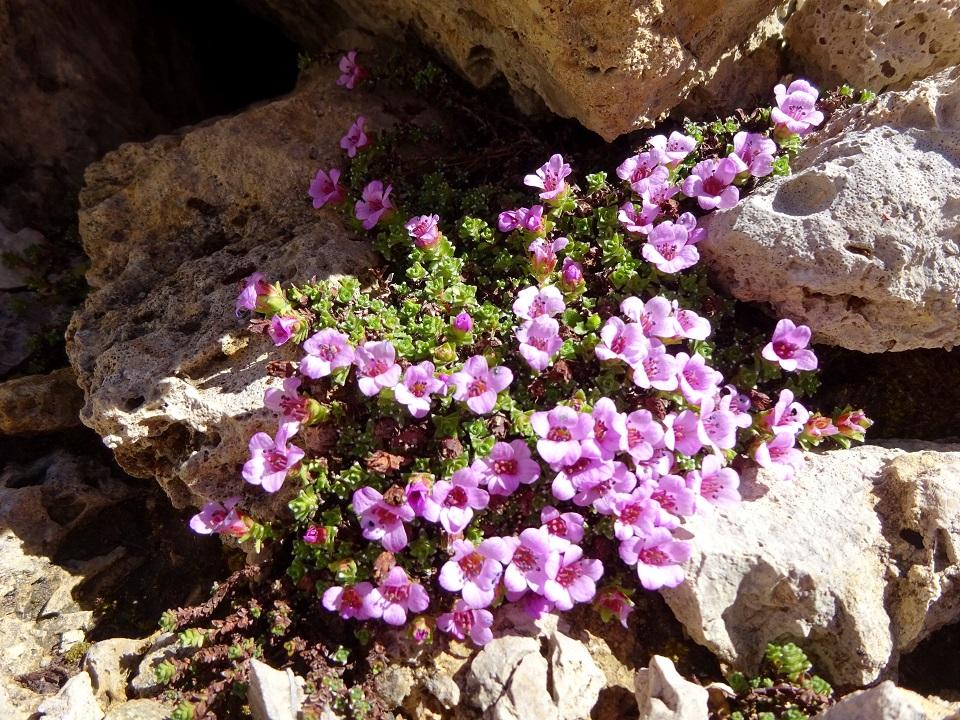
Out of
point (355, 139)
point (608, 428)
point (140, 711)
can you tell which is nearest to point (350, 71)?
point (355, 139)

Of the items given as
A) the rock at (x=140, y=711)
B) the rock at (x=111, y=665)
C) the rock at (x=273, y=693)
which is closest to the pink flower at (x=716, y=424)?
the rock at (x=273, y=693)

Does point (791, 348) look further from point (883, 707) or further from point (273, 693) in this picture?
point (273, 693)

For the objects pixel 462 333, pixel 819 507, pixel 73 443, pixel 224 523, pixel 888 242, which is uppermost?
pixel 888 242

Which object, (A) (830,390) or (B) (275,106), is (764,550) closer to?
(A) (830,390)

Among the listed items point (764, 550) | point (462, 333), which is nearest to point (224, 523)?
point (462, 333)

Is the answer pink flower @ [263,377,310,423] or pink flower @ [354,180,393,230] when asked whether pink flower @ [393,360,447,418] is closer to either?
pink flower @ [263,377,310,423]

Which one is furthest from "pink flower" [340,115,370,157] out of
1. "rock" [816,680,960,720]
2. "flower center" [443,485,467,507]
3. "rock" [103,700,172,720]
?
"rock" [816,680,960,720]

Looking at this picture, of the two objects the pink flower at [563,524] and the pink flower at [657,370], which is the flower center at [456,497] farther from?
the pink flower at [657,370]
